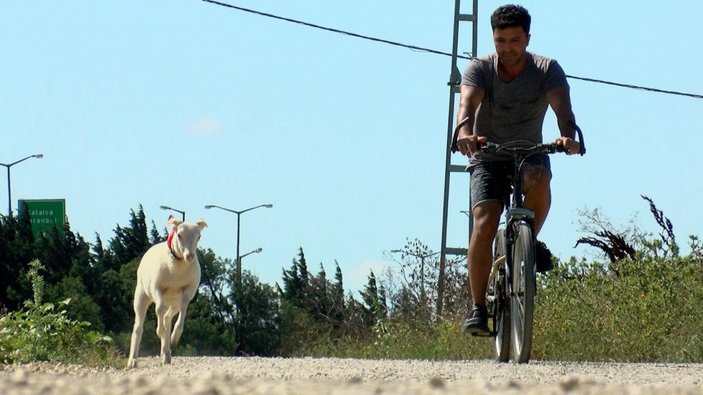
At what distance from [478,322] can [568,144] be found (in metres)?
1.45

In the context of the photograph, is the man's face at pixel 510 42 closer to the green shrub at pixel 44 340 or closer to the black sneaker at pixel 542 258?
the black sneaker at pixel 542 258

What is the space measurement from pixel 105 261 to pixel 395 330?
152 feet

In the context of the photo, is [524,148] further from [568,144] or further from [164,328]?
[164,328]

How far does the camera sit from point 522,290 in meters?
11.0

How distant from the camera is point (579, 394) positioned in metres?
7.14

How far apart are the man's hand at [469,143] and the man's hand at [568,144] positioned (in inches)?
20.7

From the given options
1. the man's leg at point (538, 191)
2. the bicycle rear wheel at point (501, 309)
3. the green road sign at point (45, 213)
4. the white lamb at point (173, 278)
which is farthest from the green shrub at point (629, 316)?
the green road sign at point (45, 213)

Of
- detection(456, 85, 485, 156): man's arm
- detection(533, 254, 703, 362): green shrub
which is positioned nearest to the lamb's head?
detection(456, 85, 485, 156): man's arm

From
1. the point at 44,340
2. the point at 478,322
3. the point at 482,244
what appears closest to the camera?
the point at 482,244

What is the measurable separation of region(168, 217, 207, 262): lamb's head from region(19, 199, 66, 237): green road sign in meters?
54.8

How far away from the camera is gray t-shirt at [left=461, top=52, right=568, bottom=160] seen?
1117cm

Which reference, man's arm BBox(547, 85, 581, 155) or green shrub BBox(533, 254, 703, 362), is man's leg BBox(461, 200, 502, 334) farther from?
green shrub BBox(533, 254, 703, 362)

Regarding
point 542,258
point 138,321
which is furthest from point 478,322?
point 138,321

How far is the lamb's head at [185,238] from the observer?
44.4ft
